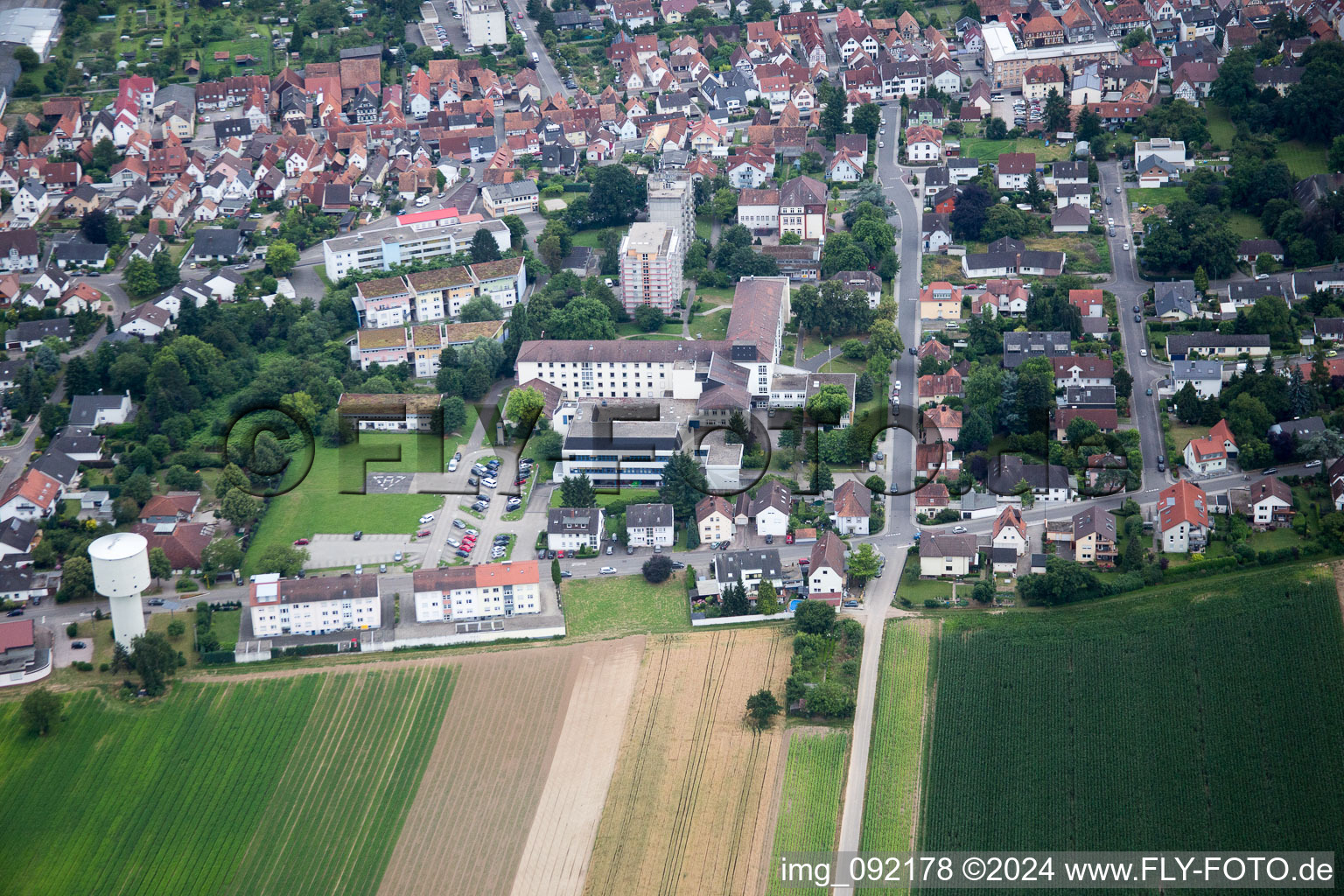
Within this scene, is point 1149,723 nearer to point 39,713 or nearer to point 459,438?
point 459,438

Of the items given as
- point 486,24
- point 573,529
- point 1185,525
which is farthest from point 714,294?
point 486,24

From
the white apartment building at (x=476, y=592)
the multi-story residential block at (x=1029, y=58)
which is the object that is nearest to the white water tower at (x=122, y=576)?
the white apartment building at (x=476, y=592)

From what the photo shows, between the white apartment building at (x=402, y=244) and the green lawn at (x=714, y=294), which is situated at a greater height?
the white apartment building at (x=402, y=244)

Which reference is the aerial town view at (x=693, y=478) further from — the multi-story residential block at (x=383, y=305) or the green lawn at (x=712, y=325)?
the green lawn at (x=712, y=325)

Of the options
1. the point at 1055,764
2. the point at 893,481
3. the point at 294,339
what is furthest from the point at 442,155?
the point at 1055,764

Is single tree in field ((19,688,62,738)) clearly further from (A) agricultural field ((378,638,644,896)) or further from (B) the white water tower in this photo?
(A) agricultural field ((378,638,644,896))

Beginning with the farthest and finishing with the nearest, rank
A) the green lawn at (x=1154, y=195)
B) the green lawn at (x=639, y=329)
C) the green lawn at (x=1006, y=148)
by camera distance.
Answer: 1. the green lawn at (x=1006, y=148)
2. the green lawn at (x=1154, y=195)
3. the green lawn at (x=639, y=329)
